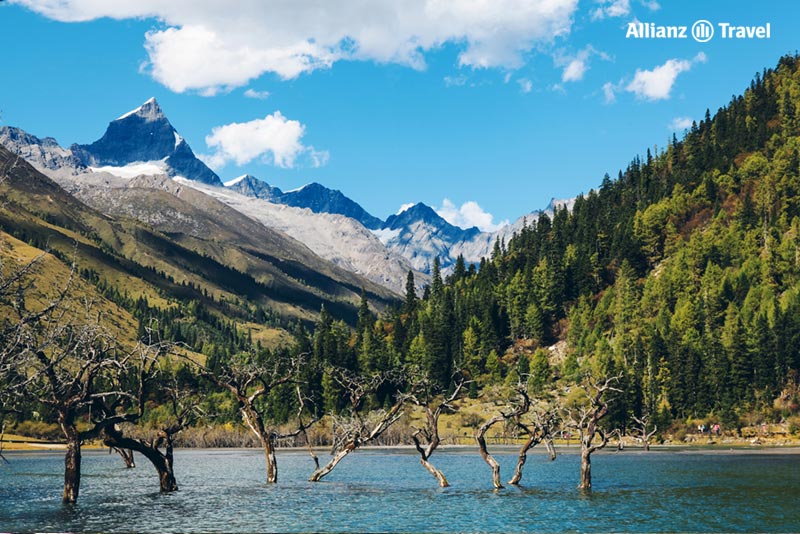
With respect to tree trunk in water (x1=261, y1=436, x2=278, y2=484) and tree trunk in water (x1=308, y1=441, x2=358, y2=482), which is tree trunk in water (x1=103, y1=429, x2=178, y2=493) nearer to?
tree trunk in water (x1=261, y1=436, x2=278, y2=484)

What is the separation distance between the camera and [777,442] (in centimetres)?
16712

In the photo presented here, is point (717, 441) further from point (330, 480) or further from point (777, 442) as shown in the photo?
point (330, 480)

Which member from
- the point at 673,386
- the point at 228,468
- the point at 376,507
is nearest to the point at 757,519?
the point at 376,507

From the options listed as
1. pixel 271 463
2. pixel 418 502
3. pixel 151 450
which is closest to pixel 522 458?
pixel 418 502

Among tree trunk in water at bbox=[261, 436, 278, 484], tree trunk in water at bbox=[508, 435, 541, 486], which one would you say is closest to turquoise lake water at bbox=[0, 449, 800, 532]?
tree trunk in water at bbox=[261, 436, 278, 484]

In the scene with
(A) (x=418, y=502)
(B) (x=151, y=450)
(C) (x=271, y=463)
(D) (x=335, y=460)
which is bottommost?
(A) (x=418, y=502)

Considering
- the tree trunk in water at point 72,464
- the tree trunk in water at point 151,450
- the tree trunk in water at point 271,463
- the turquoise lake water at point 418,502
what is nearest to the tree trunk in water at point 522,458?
the turquoise lake water at point 418,502

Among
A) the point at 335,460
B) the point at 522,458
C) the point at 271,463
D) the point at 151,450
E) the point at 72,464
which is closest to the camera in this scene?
the point at 72,464

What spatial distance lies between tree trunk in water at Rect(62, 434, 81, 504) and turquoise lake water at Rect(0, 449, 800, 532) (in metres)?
0.92

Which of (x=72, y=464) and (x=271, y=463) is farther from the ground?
(x=72, y=464)

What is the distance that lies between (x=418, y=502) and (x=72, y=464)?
2575 centimetres

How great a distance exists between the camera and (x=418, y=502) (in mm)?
66062

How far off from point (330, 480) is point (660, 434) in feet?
371

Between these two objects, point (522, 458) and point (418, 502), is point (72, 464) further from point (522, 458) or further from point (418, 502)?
point (522, 458)
